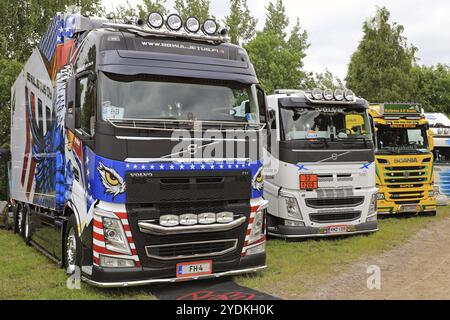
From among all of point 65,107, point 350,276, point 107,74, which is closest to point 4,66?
point 65,107

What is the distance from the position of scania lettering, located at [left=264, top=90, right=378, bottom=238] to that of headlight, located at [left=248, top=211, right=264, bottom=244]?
113 inches

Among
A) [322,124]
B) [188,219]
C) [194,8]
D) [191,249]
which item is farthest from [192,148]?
[194,8]

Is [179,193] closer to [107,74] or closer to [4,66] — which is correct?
[107,74]

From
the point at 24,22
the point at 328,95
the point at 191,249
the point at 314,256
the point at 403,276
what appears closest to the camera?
the point at 191,249

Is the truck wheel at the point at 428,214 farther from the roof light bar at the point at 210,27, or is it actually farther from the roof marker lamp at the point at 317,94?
the roof light bar at the point at 210,27

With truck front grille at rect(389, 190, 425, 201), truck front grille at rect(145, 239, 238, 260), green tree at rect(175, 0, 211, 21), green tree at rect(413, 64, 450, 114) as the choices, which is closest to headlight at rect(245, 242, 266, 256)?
truck front grille at rect(145, 239, 238, 260)

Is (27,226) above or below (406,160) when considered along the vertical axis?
below

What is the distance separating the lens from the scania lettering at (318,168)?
9.94 metres

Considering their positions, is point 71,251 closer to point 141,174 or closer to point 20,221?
point 141,174

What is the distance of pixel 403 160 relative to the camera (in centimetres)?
1295

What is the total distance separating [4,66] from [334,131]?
40.8 feet

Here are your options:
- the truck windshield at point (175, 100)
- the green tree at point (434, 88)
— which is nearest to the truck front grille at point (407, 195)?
the truck windshield at point (175, 100)

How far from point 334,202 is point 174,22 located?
5.08 m
